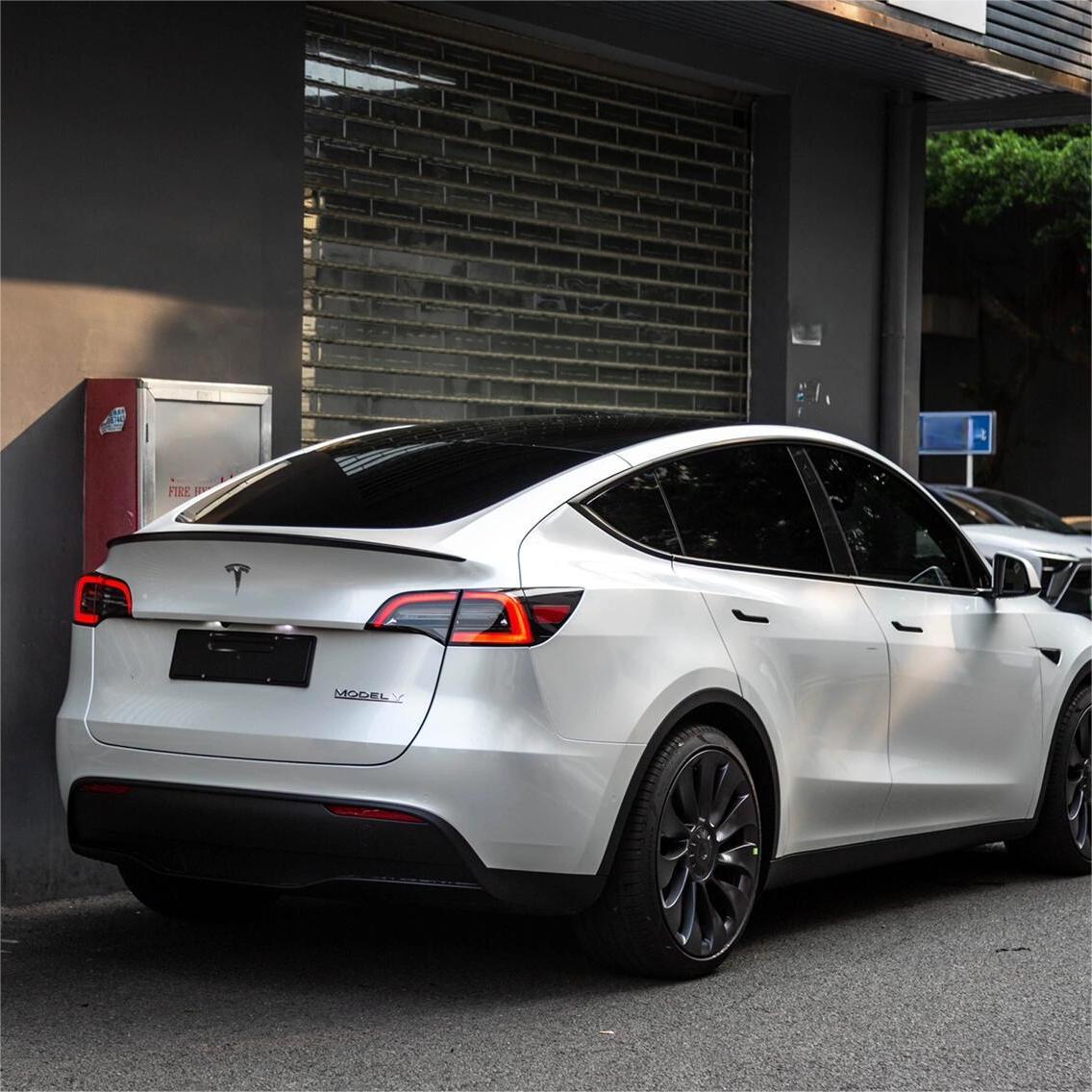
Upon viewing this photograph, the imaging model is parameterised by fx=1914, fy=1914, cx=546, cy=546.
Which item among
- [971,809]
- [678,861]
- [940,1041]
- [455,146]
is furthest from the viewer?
[455,146]

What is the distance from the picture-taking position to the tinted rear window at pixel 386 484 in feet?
17.5

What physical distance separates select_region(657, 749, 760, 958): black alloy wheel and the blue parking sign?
1765cm

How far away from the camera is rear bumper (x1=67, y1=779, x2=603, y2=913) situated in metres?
4.92

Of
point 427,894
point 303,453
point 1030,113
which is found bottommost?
point 427,894

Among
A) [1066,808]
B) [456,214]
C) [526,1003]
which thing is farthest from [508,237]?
[526,1003]

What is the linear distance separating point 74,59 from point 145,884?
3181 mm

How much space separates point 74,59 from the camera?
23.8 ft

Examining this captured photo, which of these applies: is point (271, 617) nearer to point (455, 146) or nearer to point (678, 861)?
point (678, 861)

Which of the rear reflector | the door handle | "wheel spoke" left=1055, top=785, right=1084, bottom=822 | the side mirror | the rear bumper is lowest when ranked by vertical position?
"wheel spoke" left=1055, top=785, right=1084, bottom=822

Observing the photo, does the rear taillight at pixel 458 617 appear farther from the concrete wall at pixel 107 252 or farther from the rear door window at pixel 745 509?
the concrete wall at pixel 107 252

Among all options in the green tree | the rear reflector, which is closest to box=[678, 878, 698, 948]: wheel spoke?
the rear reflector

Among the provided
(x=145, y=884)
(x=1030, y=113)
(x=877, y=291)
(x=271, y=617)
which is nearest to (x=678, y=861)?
(x=271, y=617)

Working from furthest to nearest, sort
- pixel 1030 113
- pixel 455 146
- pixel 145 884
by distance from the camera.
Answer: pixel 1030 113 < pixel 455 146 < pixel 145 884

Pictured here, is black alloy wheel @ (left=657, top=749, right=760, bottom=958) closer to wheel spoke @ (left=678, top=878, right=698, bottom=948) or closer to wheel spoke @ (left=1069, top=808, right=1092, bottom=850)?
wheel spoke @ (left=678, top=878, right=698, bottom=948)
